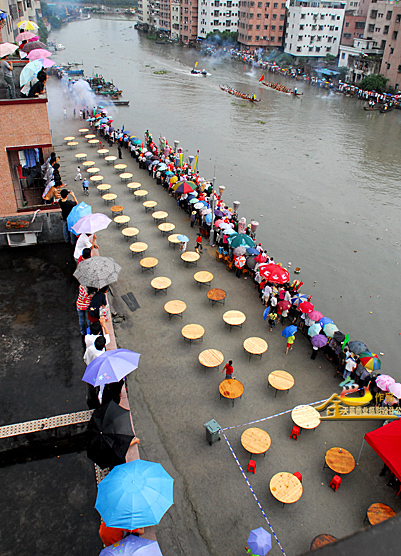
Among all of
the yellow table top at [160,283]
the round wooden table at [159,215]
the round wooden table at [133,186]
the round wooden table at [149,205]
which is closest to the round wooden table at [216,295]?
the yellow table top at [160,283]

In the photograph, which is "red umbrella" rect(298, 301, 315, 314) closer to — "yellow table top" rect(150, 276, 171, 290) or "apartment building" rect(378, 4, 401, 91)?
"yellow table top" rect(150, 276, 171, 290)

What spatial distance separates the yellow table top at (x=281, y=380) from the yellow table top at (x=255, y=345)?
3.17ft

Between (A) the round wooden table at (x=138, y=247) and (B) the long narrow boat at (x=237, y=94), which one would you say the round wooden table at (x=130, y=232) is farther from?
(B) the long narrow boat at (x=237, y=94)

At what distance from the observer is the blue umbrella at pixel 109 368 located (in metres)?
9.17

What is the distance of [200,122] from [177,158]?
2278 centimetres

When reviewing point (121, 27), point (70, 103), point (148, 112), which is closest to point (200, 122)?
point (148, 112)

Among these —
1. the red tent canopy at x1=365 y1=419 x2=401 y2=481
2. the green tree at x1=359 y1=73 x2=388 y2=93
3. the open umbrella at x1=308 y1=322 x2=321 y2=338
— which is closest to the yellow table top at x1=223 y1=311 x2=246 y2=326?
the open umbrella at x1=308 y1=322 x2=321 y2=338

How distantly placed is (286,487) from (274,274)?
762 centimetres

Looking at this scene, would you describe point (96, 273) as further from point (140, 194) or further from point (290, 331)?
point (140, 194)

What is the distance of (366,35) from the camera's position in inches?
2795

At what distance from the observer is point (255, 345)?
13672 millimetres

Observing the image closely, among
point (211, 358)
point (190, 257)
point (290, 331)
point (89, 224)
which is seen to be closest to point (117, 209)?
point (190, 257)

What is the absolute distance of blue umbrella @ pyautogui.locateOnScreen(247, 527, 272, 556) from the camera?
8156mm

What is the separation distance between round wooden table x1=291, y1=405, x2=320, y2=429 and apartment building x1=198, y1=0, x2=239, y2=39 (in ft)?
358
